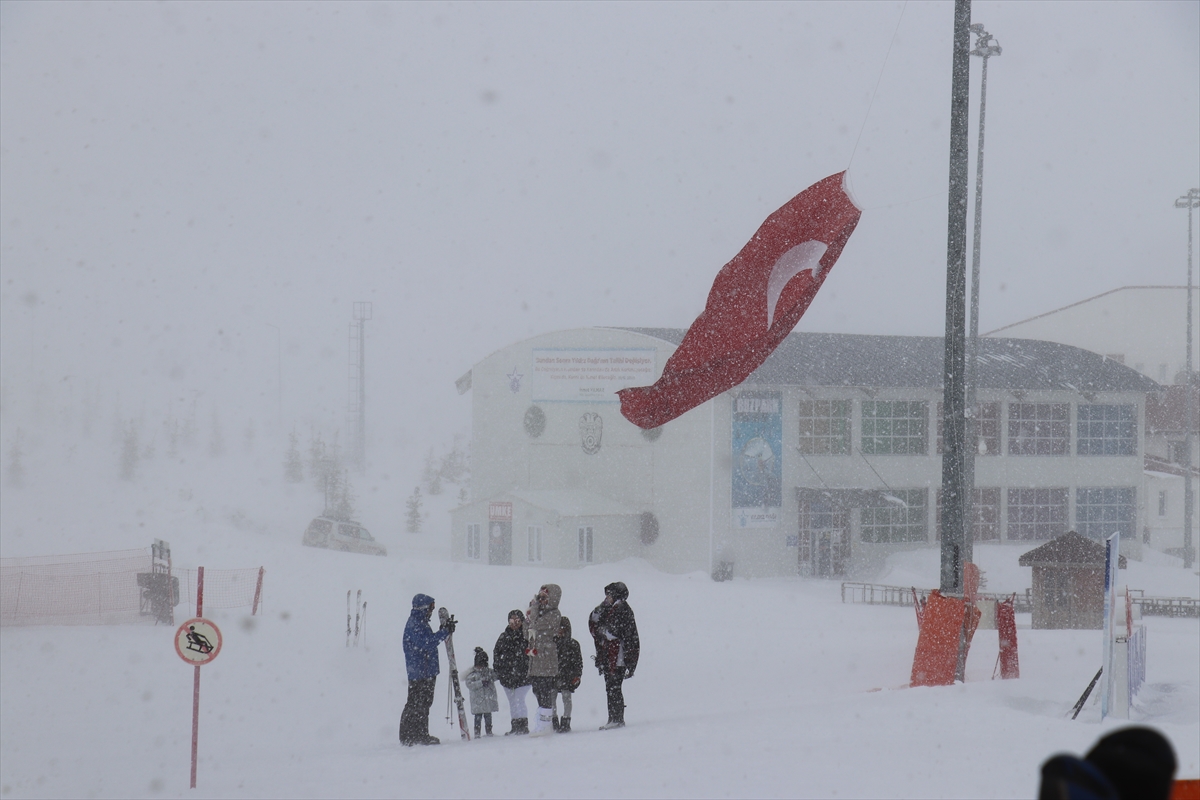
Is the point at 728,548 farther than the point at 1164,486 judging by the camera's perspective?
No

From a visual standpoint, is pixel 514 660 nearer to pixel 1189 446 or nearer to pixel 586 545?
pixel 586 545

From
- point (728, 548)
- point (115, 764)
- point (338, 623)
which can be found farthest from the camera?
point (728, 548)

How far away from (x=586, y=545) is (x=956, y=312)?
22.6m

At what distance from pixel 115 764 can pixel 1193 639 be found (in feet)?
56.9

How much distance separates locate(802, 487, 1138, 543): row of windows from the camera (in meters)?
34.6

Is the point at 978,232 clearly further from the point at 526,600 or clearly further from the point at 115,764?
the point at 115,764

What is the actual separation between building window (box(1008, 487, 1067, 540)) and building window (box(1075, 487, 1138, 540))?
0.64m

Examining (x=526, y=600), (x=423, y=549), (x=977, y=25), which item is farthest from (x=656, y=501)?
(x=977, y=25)

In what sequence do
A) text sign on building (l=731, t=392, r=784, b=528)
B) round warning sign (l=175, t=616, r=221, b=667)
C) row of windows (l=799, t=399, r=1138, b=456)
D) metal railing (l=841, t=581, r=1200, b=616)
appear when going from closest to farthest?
round warning sign (l=175, t=616, r=221, b=667)
metal railing (l=841, t=581, r=1200, b=616)
text sign on building (l=731, t=392, r=784, b=528)
row of windows (l=799, t=399, r=1138, b=456)

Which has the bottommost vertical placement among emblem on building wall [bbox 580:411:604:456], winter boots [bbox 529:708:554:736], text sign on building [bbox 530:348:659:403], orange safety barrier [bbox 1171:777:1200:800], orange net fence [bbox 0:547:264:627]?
orange net fence [bbox 0:547:264:627]

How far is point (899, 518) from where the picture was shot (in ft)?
115

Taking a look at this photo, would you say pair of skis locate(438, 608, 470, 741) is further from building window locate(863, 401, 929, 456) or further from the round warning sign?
building window locate(863, 401, 929, 456)

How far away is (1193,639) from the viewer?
18.5 m

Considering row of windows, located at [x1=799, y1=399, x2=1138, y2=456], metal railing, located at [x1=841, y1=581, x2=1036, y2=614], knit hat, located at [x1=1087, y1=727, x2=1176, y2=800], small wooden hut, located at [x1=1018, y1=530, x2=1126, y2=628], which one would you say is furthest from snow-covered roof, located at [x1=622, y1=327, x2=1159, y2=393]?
knit hat, located at [x1=1087, y1=727, x2=1176, y2=800]
